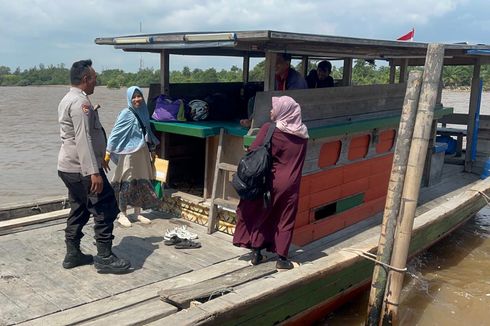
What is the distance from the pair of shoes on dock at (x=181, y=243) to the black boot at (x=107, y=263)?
75 cm

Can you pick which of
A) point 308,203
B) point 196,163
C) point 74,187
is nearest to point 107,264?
point 74,187

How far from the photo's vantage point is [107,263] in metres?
4.35

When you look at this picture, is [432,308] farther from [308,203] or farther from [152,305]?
[152,305]

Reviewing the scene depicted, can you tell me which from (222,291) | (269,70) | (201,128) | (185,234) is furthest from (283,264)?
(269,70)

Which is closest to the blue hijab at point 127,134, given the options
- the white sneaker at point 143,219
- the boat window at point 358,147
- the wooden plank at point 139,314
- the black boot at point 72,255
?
the white sneaker at point 143,219

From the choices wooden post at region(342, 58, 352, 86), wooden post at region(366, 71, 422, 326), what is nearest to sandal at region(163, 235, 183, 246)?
wooden post at region(366, 71, 422, 326)

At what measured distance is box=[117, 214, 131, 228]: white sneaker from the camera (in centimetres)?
564

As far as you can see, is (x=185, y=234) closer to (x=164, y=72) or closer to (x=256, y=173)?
(x=256, y=173)

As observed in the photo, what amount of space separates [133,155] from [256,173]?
181 cm

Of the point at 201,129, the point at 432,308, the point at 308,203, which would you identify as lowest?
the point at 432,308

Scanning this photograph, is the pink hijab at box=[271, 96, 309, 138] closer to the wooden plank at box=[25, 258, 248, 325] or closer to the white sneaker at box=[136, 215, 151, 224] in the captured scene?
the wooden plank at box=[25, 258, 248, 325]

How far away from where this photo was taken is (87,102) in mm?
4066

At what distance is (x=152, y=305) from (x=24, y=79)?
172 feet

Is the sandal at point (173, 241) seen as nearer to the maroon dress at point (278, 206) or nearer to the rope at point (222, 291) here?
the maroon dress at point (278, 206)
